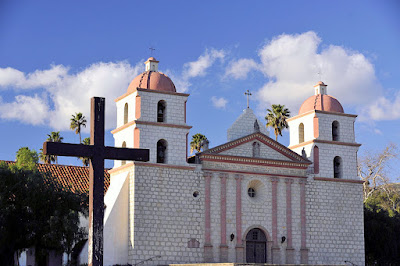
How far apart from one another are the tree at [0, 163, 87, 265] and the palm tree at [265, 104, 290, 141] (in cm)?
2254

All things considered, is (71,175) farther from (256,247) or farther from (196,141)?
(196,141)

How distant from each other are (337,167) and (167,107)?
36.6ft

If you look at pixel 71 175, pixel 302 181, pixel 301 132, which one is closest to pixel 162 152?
pixel 302 181

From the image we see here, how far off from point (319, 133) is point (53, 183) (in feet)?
49.6

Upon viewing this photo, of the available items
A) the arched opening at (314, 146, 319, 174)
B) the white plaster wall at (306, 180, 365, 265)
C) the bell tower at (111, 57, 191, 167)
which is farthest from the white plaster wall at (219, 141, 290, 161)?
the bell tower at (111, 57, 191, 167)

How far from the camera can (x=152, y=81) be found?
33812 mm

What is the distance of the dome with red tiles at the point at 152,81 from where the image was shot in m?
33.7

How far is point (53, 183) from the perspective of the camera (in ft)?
111

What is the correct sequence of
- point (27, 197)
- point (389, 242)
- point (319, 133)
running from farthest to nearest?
1. point (389, 242)
2. point (319, 133)
3. point (27, 197)

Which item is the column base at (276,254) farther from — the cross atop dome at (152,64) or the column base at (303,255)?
the cross atop dome at (152,64)

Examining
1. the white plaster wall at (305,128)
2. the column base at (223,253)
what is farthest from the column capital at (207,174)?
the white plaster wall at (305,128)

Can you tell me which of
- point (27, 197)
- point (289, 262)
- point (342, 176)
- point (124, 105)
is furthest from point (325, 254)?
point (27, 197)

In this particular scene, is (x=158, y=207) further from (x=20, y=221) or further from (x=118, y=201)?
(x=20, y=221)

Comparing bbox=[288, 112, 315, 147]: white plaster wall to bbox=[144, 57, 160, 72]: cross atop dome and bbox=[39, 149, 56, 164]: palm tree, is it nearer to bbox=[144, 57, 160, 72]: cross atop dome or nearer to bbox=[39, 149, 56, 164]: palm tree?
bbox=[144, 57, 160, 72]: cross atop dome
